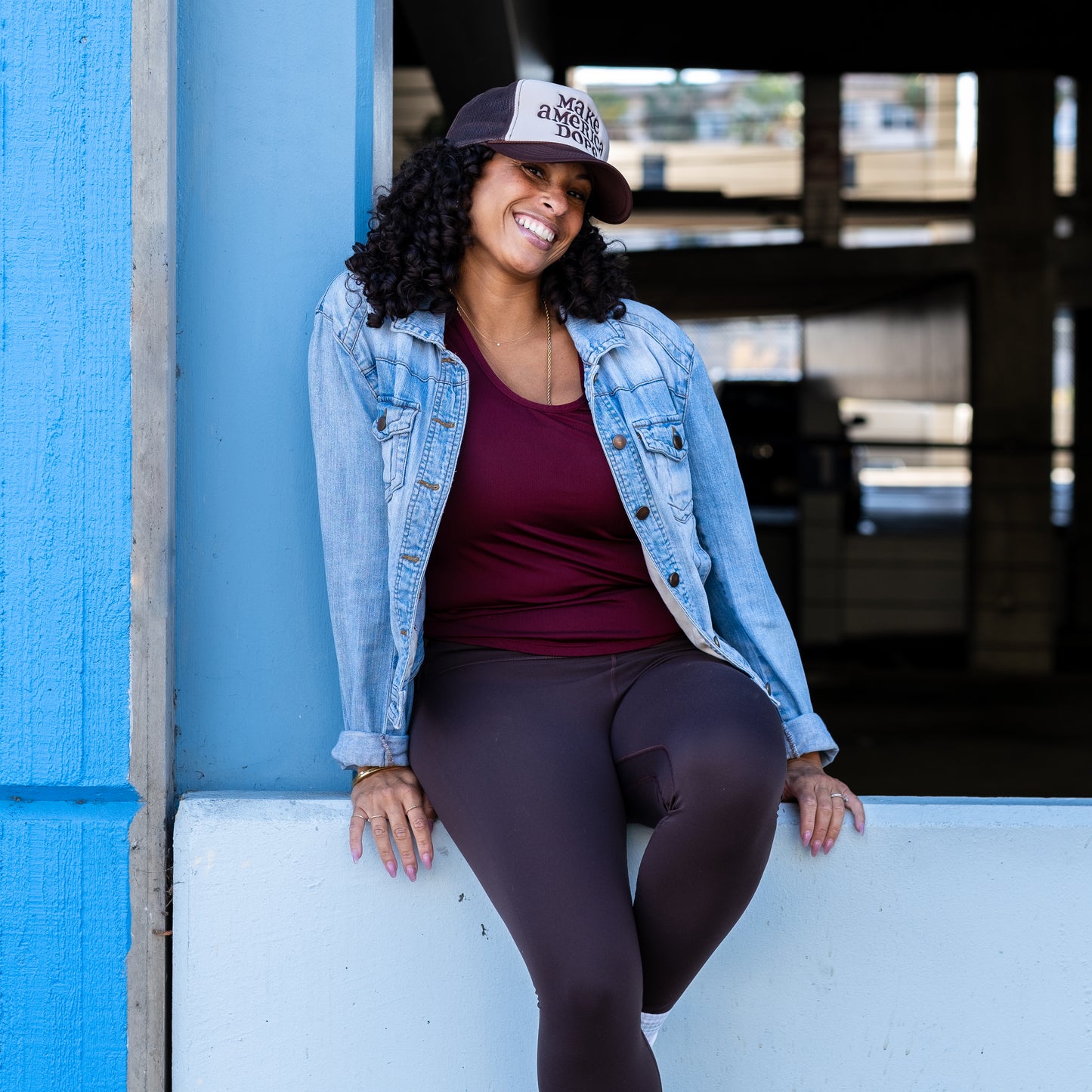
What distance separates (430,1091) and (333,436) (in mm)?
1031

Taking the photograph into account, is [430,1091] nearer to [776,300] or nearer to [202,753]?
[202,753]

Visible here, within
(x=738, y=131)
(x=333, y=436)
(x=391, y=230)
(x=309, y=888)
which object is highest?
(x=738, y=131)

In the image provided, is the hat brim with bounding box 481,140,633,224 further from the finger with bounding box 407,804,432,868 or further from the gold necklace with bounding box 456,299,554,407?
the finger with bounding box 407,804,432,868

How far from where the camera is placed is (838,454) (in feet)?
25.1

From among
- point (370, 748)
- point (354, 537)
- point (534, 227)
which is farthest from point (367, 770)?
point (534, 227)

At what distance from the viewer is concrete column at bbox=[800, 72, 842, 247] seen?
10.3 m

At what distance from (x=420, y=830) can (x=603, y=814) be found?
318 millimetres

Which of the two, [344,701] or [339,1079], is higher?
[344,701]

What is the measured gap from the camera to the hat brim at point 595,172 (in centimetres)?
181

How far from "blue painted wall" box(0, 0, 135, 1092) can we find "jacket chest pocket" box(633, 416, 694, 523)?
2.64 ft

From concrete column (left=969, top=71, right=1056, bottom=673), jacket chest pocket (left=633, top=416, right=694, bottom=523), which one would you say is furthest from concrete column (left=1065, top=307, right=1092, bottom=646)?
jacket chest pocket (left=633, top=416, right=694, bottom=523)

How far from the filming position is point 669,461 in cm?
188

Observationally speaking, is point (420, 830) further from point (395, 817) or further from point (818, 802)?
point (818, 802)

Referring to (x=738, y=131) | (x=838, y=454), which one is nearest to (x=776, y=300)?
(x=838, y=454)
